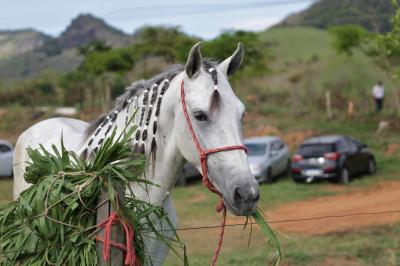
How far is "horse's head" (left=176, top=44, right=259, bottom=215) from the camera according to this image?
3682 millimetres

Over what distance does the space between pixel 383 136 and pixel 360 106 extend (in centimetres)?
374

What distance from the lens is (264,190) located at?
20453mm

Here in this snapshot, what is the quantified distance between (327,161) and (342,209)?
4898 mm

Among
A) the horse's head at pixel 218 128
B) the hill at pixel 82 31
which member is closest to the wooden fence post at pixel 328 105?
the horse's head at pixel 218 128

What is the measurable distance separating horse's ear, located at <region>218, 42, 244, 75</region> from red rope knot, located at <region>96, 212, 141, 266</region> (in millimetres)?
1264

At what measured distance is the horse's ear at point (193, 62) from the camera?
404cm

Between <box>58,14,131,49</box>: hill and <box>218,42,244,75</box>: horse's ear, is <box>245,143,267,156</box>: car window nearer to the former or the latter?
<box>218,42,244,75</box>: horse's ear

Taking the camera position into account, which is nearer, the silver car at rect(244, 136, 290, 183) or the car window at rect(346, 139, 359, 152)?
the silver car at rect(244, 136, 290, 183)

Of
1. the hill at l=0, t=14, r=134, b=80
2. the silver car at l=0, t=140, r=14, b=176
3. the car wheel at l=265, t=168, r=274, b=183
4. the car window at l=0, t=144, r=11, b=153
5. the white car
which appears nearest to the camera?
the white car

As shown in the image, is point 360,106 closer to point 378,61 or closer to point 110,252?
point 378,61

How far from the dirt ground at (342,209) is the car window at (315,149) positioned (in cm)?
196

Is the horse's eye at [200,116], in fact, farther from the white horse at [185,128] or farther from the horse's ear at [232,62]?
the horse's ear at [232,62]

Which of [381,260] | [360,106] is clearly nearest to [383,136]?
[360,106]

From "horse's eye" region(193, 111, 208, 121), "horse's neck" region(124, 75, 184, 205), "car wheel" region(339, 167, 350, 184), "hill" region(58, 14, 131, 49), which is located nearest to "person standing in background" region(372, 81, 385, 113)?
"car wheel" region(339, 167, 350, 184)
